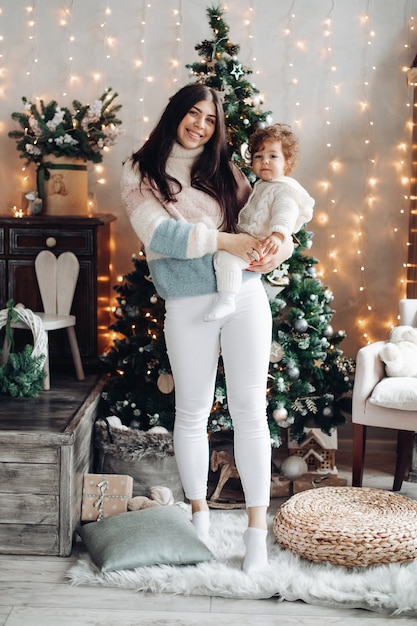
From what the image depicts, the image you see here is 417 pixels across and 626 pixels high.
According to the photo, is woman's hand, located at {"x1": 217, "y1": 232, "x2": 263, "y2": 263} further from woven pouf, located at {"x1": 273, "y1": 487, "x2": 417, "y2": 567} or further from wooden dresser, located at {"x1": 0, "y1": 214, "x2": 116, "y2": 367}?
wooden dresser, located at {"x1": 0, "y1": 214, "x2": 116, "y2": 367}

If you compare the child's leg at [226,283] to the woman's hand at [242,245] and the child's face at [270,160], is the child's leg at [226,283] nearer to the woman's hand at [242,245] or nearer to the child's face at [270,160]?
the woman's hand at [242,245]

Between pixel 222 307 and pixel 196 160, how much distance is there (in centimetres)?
52

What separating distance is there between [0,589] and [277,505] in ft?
4.04

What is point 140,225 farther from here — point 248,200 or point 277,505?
point 277,505

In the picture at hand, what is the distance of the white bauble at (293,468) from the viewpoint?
352 cm

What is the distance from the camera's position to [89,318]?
378 cm

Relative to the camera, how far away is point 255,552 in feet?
8.62

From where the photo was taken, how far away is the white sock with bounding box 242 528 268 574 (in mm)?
2613

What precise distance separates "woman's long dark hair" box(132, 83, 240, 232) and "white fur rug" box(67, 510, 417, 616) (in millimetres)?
1108

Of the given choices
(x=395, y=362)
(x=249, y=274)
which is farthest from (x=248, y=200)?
(x=395, y=362)

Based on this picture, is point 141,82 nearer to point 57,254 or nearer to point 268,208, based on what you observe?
point 57,254

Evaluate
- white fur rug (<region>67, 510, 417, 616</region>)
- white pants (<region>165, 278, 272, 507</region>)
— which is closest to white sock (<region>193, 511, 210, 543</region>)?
white fur rug (<region>67, 510, 417, 616</region>)

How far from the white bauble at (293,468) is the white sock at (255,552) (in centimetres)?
88

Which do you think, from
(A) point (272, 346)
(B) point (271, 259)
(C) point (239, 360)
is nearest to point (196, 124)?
(B) point (271, 259)
